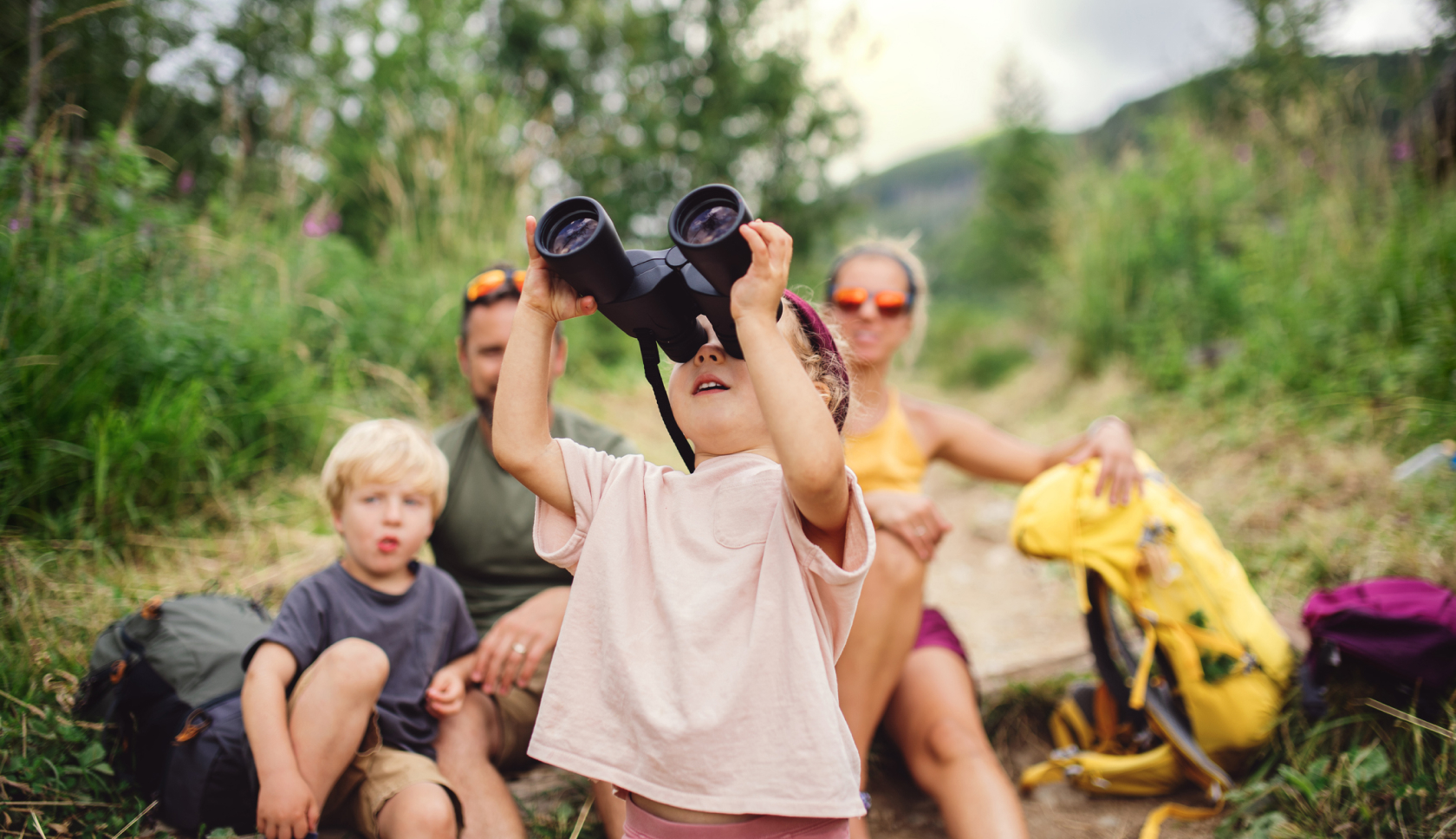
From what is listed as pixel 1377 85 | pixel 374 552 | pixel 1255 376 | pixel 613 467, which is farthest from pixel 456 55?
pixel 1377 85

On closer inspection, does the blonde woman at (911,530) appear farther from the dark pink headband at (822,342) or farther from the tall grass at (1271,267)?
the tall grass at (1271,267)

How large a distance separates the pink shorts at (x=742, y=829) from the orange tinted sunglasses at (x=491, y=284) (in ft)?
4.25

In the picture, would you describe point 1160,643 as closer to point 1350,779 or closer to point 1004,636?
point 1350,779

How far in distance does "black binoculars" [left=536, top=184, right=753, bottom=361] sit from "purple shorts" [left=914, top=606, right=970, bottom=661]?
1237 millimetres

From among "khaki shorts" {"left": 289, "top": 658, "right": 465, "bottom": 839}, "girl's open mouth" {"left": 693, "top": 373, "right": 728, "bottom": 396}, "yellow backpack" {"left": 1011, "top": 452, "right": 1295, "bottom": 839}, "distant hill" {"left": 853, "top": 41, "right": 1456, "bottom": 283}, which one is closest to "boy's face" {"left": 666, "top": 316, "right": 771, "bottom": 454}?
"girl's open mouth" {"left": 693, "top": 373, "right": 728, "bottom": 396}

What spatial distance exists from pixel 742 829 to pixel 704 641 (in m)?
0.25

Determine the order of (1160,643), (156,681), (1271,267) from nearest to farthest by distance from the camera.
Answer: (156,681) < (1160,643) < (1271,267)

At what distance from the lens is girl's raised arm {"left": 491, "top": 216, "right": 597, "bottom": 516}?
1006 mm

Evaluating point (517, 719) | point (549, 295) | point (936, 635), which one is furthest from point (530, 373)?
point (936, 635)

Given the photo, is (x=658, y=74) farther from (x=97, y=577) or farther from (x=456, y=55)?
(x=97, y=577)

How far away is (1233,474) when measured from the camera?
3459 millimetres

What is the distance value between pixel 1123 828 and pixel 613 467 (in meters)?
1.61

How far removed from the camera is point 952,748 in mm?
1657

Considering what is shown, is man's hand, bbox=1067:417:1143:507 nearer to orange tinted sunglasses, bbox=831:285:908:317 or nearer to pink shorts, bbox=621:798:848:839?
orange tinted sunglasses, bbox=831:285:908:317
